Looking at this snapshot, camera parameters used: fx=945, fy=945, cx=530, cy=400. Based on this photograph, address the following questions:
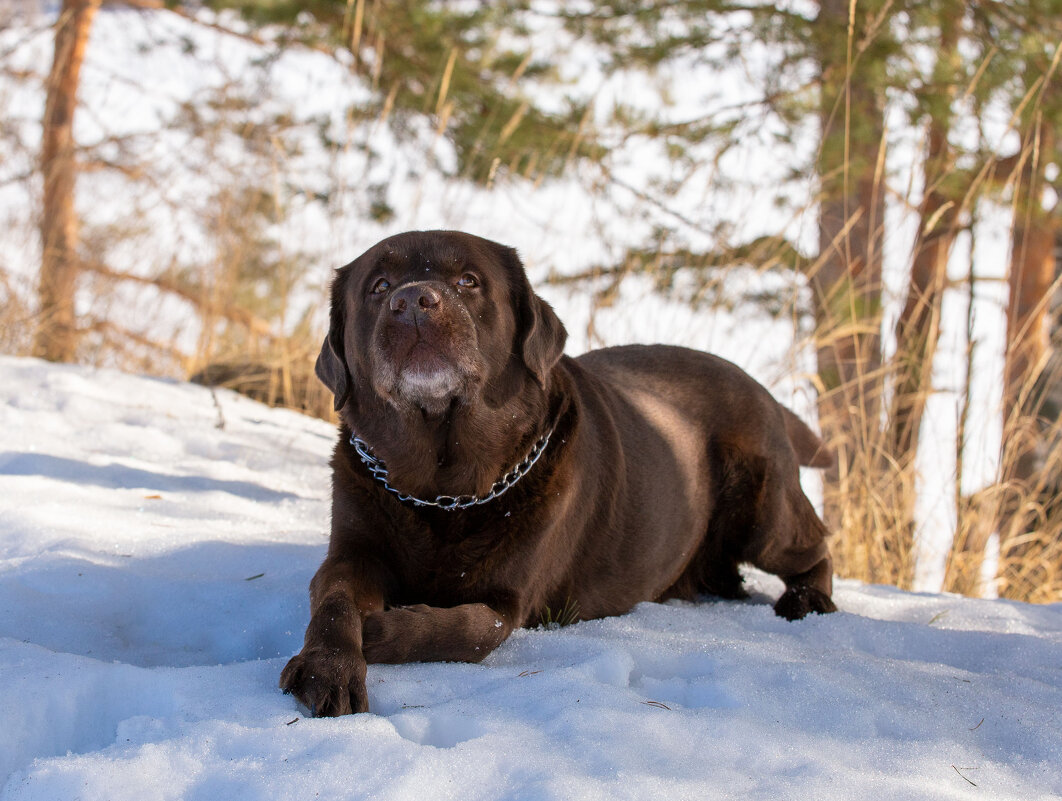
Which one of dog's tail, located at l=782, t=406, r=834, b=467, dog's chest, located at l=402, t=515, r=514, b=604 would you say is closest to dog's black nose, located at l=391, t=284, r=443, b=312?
dog's chest, located at l=402, t=515, r=514, b=604

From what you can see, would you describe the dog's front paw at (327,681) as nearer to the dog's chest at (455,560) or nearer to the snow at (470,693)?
the snow at (470,693)

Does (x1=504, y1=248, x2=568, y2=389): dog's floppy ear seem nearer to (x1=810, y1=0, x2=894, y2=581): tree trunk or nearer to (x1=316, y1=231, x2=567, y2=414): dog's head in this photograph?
(x1=316, y1=231, x2=567, y2=414): dog's head

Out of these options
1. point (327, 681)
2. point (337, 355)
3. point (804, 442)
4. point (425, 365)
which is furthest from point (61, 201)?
point (327, 681)

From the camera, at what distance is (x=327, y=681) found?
1.79 m

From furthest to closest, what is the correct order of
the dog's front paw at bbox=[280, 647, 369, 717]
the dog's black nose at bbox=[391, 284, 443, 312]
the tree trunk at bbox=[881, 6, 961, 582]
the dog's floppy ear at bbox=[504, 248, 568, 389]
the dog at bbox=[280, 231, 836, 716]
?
the tree trunk at bbox=[881, 6, 961, 582], the dog's floppy ear at bbox=[504, 248, 568, 389], the dog's black nose at bbox=[391, 284, 443, 312], the dog at bbox=[280, 231, 836, 716], the dog's front paw at bbox=[280, 647, 369, 717]

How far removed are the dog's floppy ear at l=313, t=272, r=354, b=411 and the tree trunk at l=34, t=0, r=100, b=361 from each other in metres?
4.03

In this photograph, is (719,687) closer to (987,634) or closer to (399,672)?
(399,672)

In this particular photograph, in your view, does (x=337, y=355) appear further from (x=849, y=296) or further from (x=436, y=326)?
(x=849, y=296)

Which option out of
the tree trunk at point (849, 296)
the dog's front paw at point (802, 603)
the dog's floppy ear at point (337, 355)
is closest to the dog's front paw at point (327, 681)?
the dog's floppy ear at point (337, 355)

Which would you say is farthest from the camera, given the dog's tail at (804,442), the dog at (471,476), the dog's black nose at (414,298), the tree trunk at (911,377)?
the tree trunk at (911,377)

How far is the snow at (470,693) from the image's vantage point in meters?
1.49

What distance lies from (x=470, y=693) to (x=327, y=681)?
0.94 ft

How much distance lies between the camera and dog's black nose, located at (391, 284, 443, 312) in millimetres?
2398

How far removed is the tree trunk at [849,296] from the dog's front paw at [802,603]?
139 cm
